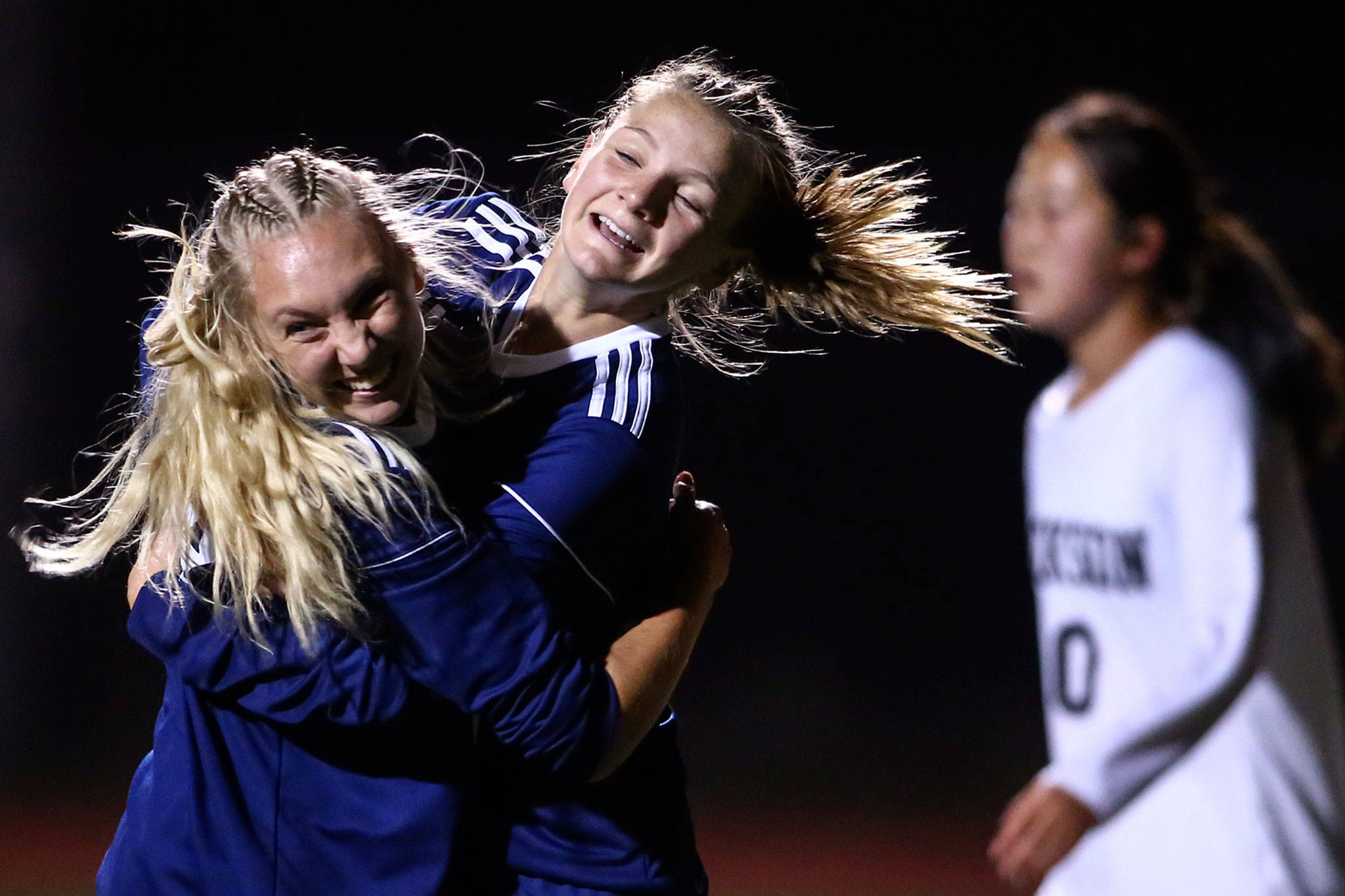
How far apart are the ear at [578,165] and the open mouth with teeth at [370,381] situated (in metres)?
0.28

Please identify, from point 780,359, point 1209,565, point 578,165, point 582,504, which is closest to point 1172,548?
point 1209,565

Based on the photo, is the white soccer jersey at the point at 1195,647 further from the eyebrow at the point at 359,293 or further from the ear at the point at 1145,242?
the eyebrow at the point at 359,293

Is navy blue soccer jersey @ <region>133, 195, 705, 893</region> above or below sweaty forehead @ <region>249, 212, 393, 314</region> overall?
below

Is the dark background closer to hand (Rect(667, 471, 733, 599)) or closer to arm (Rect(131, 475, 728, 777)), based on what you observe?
hand (Rect(667, 471, 733, 599))

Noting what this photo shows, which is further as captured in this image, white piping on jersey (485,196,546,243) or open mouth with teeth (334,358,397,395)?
white piping on jersey (485,196,546,243)

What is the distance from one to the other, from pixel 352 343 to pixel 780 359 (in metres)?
2.88

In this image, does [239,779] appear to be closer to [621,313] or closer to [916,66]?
[621,313]

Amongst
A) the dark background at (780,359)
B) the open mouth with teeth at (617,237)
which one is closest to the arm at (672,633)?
the open mouth with teeth at (617,237)

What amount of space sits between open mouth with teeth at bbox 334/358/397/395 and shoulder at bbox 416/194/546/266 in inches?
9.6

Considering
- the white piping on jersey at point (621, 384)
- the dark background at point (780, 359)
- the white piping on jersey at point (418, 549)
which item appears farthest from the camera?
the dark background at point (780, 359)

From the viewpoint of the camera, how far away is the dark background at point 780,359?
2855mm

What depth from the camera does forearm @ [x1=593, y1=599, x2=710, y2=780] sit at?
108 cm

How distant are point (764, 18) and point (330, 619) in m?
2.71

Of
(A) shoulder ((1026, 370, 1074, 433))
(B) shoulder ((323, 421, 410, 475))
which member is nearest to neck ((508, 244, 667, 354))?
(B) shoulder ((323, 421, 410, 475))
